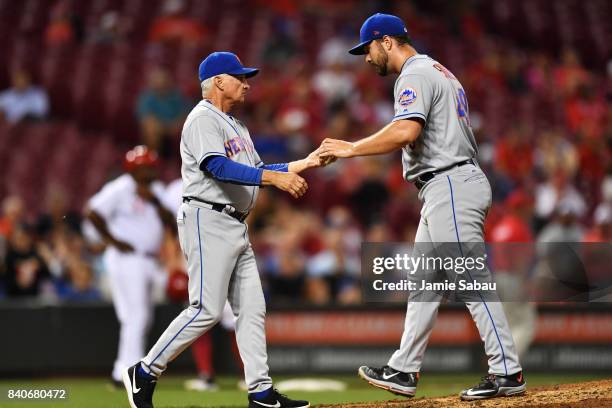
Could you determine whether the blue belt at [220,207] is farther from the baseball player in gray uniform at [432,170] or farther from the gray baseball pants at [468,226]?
the gray baseball pants at [468,226]

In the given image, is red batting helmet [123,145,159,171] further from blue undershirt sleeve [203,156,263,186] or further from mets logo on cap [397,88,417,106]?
mets logo on cap [397,88,417,106]

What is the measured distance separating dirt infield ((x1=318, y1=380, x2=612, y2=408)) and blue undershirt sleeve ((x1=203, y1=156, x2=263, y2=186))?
149 cm

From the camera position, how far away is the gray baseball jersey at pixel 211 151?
5.93 meters

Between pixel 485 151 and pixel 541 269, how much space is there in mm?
3073

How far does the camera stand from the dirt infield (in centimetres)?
588

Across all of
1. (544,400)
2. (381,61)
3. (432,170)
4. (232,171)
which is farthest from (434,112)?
(544,400)

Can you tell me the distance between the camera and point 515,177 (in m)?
13.1

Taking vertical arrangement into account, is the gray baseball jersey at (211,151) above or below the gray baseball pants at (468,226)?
above

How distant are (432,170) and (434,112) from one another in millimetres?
335

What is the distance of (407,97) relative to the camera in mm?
6008

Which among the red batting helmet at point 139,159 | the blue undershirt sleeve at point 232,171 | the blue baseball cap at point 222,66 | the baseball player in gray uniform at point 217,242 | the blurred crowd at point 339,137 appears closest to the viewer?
the blue undershirt sleeve at point 232,171

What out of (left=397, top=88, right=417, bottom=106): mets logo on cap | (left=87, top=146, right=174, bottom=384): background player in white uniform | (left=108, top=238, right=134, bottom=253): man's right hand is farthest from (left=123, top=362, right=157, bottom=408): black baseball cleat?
(left=108, top=238, right=134, bottom=253): man's right hand

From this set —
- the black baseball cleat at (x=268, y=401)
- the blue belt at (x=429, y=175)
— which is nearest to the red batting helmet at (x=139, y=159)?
the blue belt at (x=429, y=175)

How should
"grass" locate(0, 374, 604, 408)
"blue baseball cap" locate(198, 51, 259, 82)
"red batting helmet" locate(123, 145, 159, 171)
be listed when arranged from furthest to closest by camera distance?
1. "red batting helmet" locate(123, 145, 159, 171)
2. "grass" locate(0, 374, 604, 408)
3. "blue baseball cap" locate(198, 51, 259, 82)
